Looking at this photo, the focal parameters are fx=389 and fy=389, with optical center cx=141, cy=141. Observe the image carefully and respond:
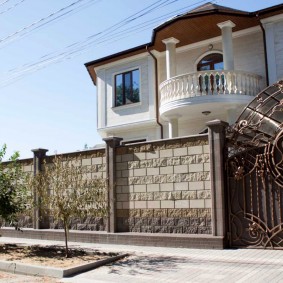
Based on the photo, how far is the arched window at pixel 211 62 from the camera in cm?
1523

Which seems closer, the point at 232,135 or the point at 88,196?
the point at 88,196

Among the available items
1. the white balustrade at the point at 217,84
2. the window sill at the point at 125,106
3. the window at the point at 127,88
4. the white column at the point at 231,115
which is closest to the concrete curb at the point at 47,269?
the white balustrade at the point at 217,84

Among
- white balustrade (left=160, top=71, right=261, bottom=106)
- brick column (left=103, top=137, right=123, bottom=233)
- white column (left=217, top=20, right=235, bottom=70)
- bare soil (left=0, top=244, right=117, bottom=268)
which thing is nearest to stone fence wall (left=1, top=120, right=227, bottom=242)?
brick column (left=103, top=137, right=123, bottom=233)

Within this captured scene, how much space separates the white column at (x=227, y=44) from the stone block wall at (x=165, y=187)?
538 centimetres

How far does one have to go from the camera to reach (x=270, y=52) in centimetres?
1357

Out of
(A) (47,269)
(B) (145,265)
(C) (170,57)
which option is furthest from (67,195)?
(C) (170,57)

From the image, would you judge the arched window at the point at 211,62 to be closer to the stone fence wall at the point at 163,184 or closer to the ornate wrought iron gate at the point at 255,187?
the stone fence wall at the point at 163,184

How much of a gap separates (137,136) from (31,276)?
33.4 ft

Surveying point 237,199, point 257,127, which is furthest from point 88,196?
point 257,127

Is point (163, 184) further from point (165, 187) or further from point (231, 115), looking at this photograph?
point (231, 115)

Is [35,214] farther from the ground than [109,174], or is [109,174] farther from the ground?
[109,174]

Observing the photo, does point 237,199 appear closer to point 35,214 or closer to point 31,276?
point 31,276

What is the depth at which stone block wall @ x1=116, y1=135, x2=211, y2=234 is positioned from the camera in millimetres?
9219

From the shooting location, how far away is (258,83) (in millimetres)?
13805
